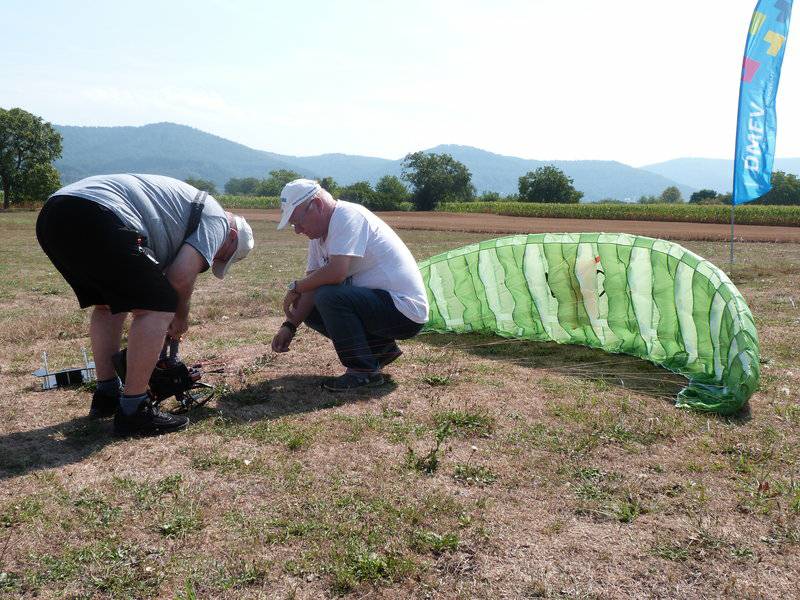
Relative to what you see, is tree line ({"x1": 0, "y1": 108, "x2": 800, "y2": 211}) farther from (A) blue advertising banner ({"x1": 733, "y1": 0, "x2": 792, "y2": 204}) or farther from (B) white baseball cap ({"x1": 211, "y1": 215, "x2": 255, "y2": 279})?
(B) white baseball cap ({"x1": 211, "y1": 215, "x2": 255, "y2": 279})

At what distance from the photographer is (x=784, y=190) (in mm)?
92688

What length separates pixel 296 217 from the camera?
180 inches

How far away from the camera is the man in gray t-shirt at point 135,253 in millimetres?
3426

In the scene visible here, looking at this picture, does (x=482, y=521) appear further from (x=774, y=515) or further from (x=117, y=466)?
(x=117, y=466)

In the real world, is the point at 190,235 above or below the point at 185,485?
above

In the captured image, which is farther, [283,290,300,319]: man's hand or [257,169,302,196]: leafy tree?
[257,169,302,196]: leafy tree

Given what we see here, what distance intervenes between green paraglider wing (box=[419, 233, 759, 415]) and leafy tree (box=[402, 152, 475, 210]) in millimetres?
85988

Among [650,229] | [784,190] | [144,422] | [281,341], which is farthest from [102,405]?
[784,190]

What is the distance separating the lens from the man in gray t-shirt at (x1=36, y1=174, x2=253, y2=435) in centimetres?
343

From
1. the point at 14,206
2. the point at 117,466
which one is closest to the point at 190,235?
the point at 117,466

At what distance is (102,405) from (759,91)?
481 inches

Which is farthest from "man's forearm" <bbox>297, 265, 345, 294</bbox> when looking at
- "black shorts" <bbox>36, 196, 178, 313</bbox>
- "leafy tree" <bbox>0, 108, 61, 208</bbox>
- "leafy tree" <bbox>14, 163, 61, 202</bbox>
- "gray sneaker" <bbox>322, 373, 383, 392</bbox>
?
"leafy tree" <bbox>0, 108, 61, 208</bbox>

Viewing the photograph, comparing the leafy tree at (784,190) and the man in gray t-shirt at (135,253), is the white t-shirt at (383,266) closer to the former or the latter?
the man in gray t-shirt at (135,253)

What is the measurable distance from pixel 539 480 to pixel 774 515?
3.60ft
